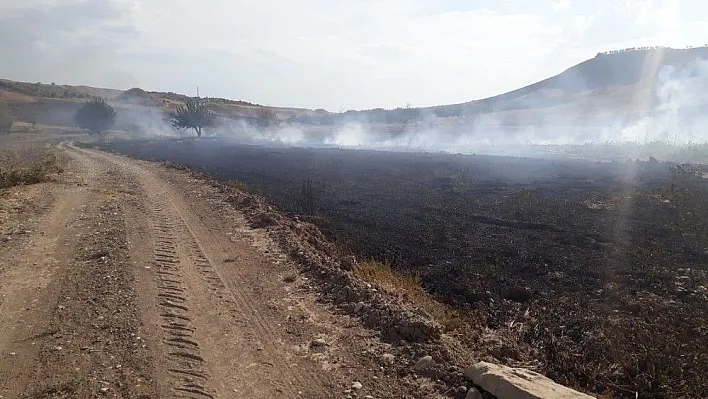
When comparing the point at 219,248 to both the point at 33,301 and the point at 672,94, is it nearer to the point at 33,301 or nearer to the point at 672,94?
the point at 33,301

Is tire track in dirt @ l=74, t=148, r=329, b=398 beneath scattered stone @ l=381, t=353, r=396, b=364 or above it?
above

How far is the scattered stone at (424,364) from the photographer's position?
5609 millimetres

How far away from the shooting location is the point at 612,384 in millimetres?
5777

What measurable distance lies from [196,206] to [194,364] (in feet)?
34.7

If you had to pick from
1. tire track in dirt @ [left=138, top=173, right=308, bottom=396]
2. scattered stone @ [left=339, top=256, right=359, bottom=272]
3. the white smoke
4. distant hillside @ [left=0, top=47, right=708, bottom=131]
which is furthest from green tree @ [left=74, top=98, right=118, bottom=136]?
scattered stone @ [left=339, top=256, right=359, bottom=272]

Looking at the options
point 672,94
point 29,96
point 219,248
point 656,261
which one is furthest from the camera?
point 29,96

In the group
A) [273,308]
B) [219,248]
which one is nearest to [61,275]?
[219,248]

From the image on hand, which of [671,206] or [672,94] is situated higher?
[672,94]

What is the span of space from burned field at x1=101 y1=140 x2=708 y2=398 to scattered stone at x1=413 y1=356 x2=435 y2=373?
104 cm

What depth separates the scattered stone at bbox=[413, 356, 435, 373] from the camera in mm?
5609

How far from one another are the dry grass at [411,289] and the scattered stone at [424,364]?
119 cm

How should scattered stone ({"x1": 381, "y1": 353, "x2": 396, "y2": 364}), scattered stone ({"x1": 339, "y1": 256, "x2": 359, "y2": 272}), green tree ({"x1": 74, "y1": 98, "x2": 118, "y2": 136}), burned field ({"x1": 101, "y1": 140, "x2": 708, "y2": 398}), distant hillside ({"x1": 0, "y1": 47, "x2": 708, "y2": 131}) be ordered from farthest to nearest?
distant hillside ({"x1": 0, "y1": 47, "x2": 708, "y2": 131}), green tree ({"x1": 74, "y1": 98, "x2": 118, "y2": 136}), scattered stone ({"x1": 339, "y1": 256, "x2": 359, "y2": 272}), burned field ({"x1": 101, "y1": 140, "x2": 708, "y2": 398}), scattered stone ({"x1": 381, "y1": 353, "x2": 396, "y2": 364})

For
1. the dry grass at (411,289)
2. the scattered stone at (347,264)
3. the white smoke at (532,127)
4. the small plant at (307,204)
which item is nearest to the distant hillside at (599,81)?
the white smoke at (532,127)

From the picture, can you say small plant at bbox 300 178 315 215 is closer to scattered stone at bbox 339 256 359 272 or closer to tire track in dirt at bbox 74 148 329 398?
tire track in dirt at bbox 74 148 329 398
